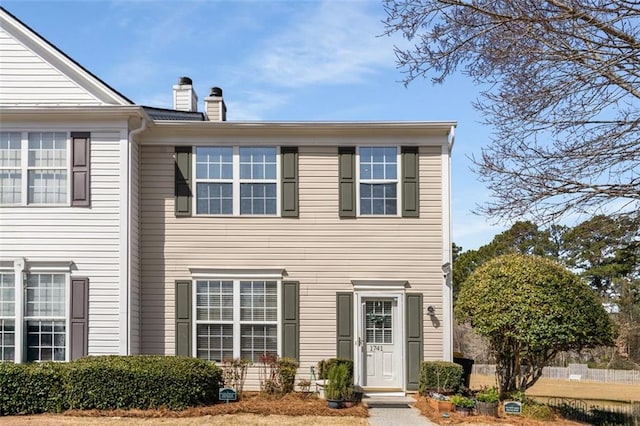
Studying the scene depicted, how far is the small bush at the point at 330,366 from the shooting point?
12.3m

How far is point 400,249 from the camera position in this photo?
45.2 feet

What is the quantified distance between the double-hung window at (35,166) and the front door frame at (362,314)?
5726 millimetres

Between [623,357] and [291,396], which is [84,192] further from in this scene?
[623,357]

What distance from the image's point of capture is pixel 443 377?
12.5 m

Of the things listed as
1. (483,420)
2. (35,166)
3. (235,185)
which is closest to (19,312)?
(35,166)

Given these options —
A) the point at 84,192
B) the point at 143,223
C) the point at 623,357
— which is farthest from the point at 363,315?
the point at 623,357

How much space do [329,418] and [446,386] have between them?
8.09 ft

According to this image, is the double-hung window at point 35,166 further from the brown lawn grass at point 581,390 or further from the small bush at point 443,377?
the brown lawn grass at point 581,390

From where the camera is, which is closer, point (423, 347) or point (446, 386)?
point (446, 386)

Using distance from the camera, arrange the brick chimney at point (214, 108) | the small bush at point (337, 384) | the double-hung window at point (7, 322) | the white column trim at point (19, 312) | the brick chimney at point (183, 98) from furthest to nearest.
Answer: the brick chimney at point (183, 98) → the brick chimney at point (214, 108) → the double-hung window at point (7, 322) → the white column trim at point (19, 312) → the small bush at point (337, 384)

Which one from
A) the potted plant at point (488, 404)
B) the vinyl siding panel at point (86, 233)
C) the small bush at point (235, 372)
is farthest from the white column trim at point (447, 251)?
the vinyl siding panel at point (86, 233)

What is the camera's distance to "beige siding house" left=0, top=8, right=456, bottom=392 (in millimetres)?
13055

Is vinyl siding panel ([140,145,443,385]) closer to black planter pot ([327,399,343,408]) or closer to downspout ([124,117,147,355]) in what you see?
downspout ([124,117,147,355])

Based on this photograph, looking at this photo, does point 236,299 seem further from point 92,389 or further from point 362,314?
point 92,389
